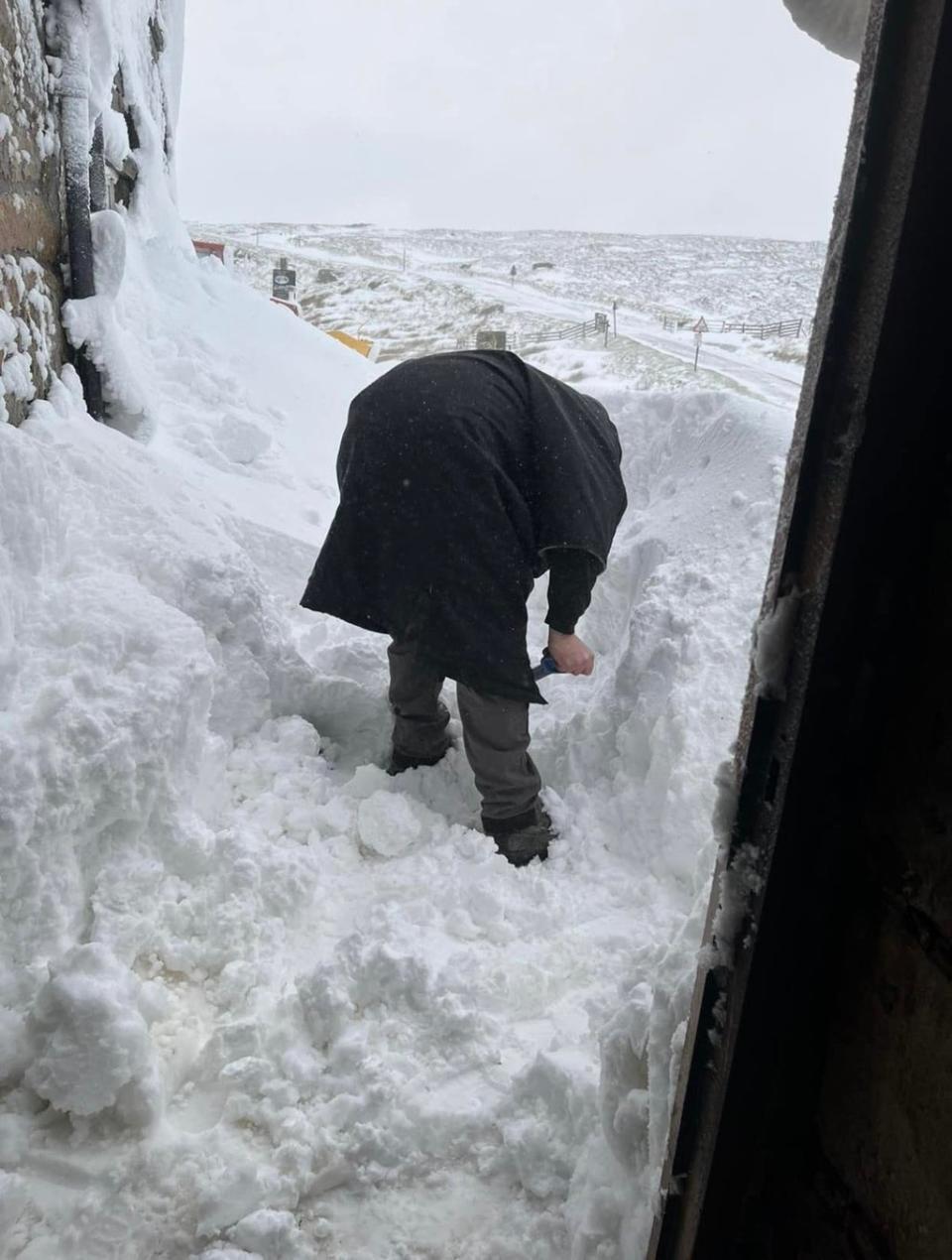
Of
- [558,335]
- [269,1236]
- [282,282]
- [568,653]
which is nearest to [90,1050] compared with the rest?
[269,1236]

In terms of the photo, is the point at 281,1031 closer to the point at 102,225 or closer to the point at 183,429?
the point at 102,225

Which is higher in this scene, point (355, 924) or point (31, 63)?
point (31, 63)

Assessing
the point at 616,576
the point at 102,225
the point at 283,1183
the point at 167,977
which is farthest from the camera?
the point at 616,576

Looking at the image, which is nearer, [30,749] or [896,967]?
[896,967]

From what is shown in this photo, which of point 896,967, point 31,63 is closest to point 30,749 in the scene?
point 896,967

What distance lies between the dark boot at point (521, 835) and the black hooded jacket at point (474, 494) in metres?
0.41

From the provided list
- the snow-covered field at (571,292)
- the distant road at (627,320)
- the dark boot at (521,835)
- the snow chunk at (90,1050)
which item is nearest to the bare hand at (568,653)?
the dark boot at (521,835)

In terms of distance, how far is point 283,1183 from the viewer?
4.76ft

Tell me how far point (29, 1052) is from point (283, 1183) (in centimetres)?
51

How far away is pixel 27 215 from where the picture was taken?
2.83m

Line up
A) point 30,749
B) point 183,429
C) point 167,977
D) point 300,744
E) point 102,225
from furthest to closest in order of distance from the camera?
1. point 183,429
2. point 102,225
3. point 300,744
4. point 167,977
5. point 30,749

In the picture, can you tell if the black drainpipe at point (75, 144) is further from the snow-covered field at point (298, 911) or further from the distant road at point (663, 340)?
the distant road at point (663, 340)

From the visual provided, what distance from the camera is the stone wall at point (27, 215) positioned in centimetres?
255

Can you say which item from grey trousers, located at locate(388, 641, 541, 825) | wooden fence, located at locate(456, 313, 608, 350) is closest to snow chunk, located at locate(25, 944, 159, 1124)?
grey trousers, located at locate(388, 641, 541, 825)
